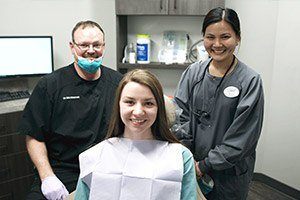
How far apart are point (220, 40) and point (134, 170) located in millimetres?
670

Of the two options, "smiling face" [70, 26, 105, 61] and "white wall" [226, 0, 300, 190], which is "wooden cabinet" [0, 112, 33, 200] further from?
"white wall" [226, 0, 300, 190]

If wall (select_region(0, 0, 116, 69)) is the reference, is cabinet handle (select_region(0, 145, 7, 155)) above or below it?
below

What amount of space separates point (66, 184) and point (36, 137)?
11.4 inches

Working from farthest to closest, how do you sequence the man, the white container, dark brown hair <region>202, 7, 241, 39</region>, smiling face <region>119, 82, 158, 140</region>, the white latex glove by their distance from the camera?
the white container, the man, the white latex glove, dark brown hair <region>202, 7, 241, 39</region>, smiling face <region>119, 82, 158, 140</region>

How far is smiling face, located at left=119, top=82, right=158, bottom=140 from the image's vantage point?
1.16m

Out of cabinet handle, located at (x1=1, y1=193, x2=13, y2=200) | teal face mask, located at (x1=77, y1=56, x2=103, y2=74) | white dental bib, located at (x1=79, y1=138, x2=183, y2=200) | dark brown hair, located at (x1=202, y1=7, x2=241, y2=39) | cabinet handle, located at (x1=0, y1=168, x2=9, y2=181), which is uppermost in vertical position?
dark brown hair, located at (x1=202, y1=7, x2=241, y2=39)

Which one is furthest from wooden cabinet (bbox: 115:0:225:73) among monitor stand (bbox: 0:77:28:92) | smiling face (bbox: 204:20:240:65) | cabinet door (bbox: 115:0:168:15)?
smiling face (bbox: 204:20:240:65)

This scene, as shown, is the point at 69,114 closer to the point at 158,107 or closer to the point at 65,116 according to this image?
the point at 65,116

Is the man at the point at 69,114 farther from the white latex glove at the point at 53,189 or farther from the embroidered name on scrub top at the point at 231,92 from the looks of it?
the embroidered name on scrub top at the point at 231,92

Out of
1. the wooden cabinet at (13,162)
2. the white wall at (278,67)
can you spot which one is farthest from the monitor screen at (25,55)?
the white wall at (278,67)

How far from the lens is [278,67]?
263 centimetres

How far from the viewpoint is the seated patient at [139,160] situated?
1.16m

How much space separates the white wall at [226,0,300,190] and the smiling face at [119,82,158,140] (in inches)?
70.8

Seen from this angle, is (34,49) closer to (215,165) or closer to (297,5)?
(215,165)
